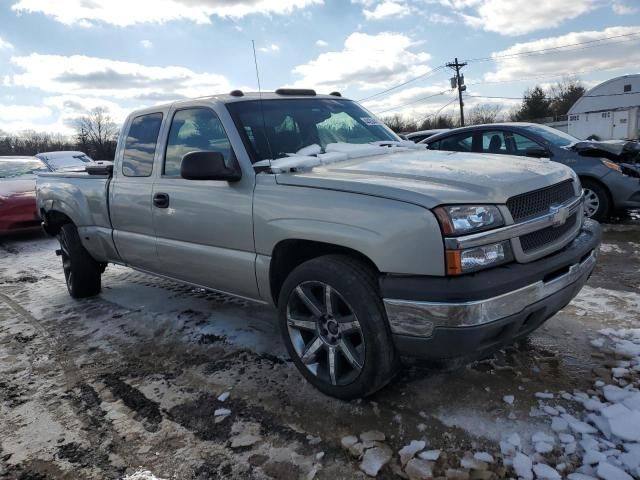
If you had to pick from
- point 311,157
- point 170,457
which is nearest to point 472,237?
point 311,157

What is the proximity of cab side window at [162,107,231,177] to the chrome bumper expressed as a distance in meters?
1.71

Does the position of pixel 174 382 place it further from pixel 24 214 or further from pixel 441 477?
pixel 24 214

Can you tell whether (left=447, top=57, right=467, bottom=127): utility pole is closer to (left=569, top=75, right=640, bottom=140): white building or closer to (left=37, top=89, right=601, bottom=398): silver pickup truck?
(left=569, top=75, right=640, bottom=140): white building

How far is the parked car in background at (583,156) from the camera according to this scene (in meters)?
6.89

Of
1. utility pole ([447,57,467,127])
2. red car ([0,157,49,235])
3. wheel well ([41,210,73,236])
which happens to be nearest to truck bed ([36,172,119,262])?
wheel well ([41,210,73,236])

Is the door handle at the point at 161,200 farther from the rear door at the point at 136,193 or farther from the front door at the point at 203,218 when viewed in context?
the rear door at the point at 136,193

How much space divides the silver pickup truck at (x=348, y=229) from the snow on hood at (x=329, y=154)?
1 cm

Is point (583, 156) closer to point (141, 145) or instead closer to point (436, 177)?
point (436, 177)

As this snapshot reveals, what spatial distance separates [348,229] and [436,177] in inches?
22.2

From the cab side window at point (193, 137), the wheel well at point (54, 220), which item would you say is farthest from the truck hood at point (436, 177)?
the wheel well at point (54, 220)

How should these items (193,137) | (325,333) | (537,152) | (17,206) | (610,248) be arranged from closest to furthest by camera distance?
(325,333)
(193,137)
(610,248)
(537,152)
(17,206)

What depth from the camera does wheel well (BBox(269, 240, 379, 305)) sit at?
2988 millimetres

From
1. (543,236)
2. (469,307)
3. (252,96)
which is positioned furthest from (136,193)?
(543,236)

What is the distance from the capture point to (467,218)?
7.84 ft
